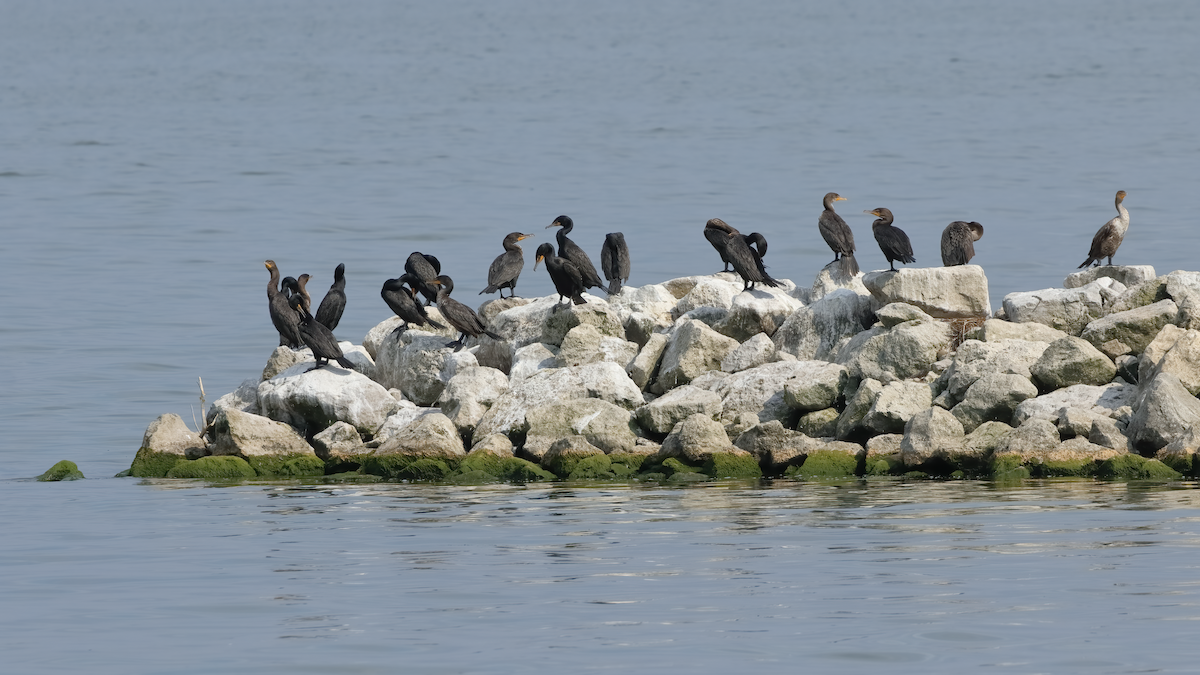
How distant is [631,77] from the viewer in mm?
100562

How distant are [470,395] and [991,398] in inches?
247

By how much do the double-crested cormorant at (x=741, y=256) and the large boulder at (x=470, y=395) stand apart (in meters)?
3.54

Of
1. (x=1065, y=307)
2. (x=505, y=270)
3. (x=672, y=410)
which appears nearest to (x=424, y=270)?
(x=505, y=270)

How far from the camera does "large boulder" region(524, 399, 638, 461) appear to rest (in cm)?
1961

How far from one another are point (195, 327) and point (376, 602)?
85.2ft

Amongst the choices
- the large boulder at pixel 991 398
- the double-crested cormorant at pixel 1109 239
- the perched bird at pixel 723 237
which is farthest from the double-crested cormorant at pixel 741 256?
the double-crested cormorant at pixel 1109 239

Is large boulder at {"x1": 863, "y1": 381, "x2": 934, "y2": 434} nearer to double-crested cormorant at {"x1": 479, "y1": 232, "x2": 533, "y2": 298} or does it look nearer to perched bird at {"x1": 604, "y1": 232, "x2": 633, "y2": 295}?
perched bird at {"x1": 604, "y1": 232, "x2": 633, "y2": 295}

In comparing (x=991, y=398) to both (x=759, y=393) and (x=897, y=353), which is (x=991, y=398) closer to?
(x=897, y=353)

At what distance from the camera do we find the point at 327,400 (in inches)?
831

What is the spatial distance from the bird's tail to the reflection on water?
5417mm

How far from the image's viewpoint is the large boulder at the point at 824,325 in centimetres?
2161

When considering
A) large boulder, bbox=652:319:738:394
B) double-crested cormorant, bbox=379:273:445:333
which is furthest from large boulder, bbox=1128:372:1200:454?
double-crested cormorant, bbox=379:273:445:333

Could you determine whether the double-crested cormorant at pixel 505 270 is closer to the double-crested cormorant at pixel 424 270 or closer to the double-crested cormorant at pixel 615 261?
the double-crested cormorant at pixel 424 270

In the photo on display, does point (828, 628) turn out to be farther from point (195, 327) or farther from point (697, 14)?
point (697, 14)
